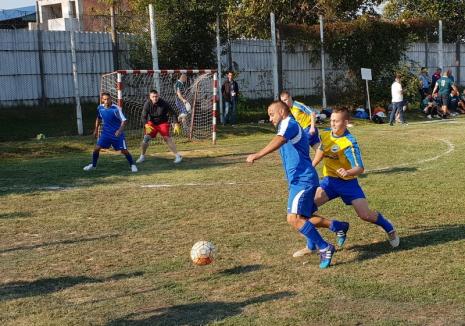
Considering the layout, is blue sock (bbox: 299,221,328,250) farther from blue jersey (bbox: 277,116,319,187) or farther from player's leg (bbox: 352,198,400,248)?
player's leg (bbox: 352,198,400,248)

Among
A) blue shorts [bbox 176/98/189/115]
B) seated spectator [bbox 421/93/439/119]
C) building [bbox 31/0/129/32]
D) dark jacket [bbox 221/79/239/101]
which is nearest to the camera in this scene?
blue shorts [bbox 176/98/189/115]

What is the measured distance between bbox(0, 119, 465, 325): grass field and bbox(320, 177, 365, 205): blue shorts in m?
0.61

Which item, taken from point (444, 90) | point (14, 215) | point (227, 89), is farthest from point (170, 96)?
point (444, 90)

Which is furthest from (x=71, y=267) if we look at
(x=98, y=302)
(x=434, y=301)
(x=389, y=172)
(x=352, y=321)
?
(x=389, y=172)

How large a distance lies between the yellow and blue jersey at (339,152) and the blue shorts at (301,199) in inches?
21.4

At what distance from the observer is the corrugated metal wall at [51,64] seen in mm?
19938

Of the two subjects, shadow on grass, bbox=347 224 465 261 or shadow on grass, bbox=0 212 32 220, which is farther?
shadow on grass, bbox=0 212 32 220

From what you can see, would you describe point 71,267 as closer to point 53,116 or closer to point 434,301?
point 434,301

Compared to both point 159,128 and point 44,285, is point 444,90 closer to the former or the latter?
point 159,128

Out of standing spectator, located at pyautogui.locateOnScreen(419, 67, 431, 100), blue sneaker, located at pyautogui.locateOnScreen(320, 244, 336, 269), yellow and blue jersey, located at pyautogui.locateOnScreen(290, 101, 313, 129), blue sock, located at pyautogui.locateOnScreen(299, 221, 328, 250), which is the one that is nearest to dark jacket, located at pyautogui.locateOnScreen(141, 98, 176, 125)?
yellow and blue jersey, located at pyautogui.locateOnScreen(290, 101, 313, 129)

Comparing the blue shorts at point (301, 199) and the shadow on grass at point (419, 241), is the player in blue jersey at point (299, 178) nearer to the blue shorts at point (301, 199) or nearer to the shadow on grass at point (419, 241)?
the blue shorts at point (301, 199)

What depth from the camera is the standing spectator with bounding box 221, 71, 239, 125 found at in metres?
22.0

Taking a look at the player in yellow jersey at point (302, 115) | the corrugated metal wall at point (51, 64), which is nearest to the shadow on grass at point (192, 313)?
the player in yellow jersey at point (302, 115)

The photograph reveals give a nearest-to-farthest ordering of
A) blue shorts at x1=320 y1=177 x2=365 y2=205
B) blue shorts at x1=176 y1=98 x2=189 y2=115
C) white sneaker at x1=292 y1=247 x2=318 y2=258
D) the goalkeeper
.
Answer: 1. white sneaker at x1=292 y1=247 x2=318 y2=258
2. blue shorts at x1=320 y1=177 x2=365 y2=205
3. the goalkeeper
4. blue shorts at x1=176 y1=98 x2=189 y2=115
